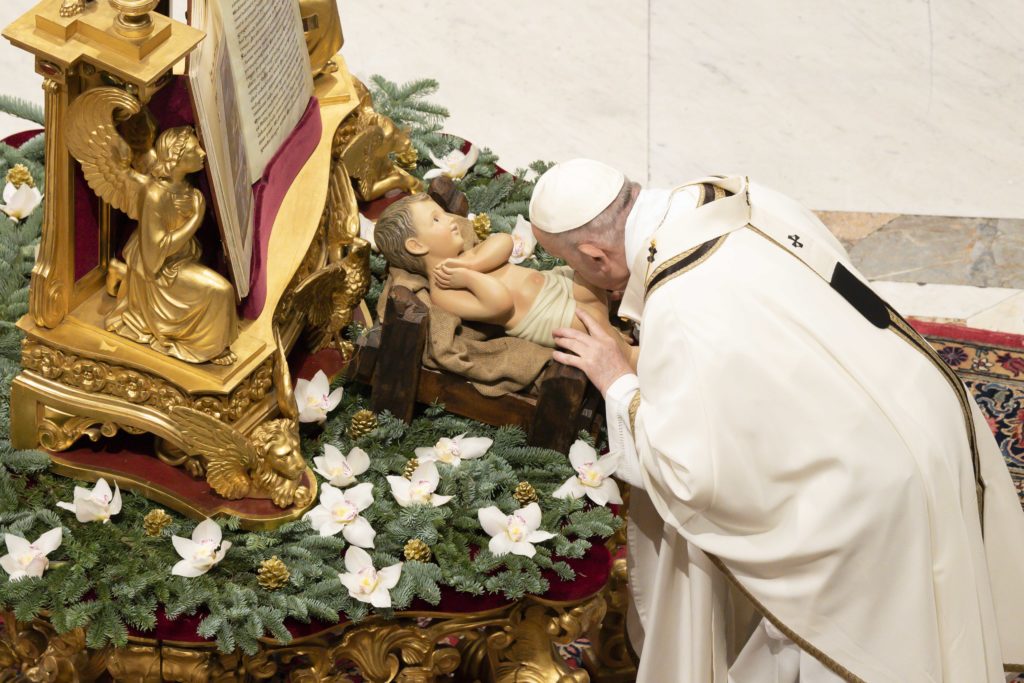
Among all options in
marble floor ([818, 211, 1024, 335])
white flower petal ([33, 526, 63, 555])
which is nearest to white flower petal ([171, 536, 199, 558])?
white flower petal ([33, 526, 63, 555])

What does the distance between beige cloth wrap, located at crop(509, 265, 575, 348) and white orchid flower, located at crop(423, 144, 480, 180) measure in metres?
0.82

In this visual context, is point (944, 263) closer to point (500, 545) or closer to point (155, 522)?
point (500, 545)

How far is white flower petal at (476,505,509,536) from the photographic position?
10.4ft

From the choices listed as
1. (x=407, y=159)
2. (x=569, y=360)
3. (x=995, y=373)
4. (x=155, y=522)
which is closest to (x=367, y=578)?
(x=155, y=522)

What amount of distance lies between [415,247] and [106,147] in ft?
3.03

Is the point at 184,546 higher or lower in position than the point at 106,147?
lower

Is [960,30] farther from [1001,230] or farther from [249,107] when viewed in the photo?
[249,107]

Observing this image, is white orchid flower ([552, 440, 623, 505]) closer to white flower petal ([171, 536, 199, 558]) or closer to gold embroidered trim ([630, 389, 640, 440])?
gold embroidered trim ([630, 389, 640, 440])

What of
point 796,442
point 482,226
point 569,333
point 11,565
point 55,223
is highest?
point 55,223

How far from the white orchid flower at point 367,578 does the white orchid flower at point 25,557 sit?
62cm

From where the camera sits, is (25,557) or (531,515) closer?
(25,557)

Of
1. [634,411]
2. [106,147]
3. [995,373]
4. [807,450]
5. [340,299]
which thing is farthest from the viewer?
[995,373]

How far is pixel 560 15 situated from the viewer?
6406mm

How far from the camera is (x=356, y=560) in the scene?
3.04m
